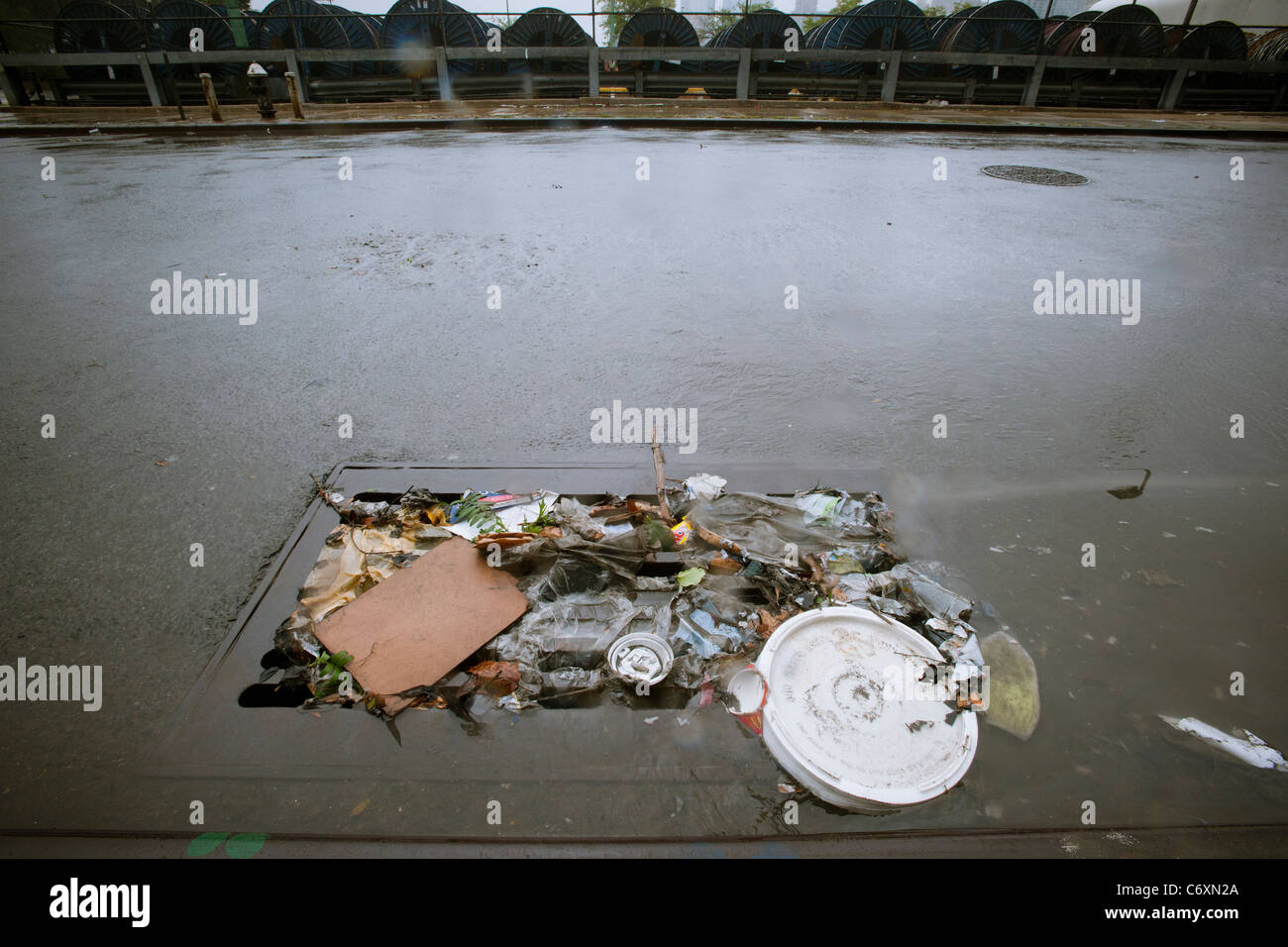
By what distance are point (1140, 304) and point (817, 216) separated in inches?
106

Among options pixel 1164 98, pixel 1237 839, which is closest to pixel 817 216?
pixel 1237 839

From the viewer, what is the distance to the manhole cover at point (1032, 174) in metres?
7.50

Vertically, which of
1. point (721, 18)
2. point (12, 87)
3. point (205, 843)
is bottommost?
point (205, 843)

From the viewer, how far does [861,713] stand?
1.56 metres

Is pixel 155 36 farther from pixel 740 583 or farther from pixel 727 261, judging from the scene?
pixel 740 583

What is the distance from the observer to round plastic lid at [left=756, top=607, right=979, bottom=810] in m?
1.42

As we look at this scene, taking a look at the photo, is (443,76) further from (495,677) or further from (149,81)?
(495,677)

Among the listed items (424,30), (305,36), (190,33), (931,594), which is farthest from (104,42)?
(931,594)

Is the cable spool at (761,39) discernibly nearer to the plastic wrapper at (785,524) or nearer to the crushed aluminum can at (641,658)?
the plastic wrapper at (785,524)

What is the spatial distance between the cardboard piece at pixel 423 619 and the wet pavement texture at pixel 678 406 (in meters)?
0.18

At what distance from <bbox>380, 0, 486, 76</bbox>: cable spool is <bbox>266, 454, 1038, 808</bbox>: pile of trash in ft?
63.5

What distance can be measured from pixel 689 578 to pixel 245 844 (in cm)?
132

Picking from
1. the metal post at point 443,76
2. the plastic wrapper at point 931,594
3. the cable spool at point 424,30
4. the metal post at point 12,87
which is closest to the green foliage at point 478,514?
the plastic wrapper at point 931,594

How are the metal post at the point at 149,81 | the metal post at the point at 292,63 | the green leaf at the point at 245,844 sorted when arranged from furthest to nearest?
the metal post at the point at 292,63, the metal post at the point at 149,81, the green leaf at the point at 245,844
